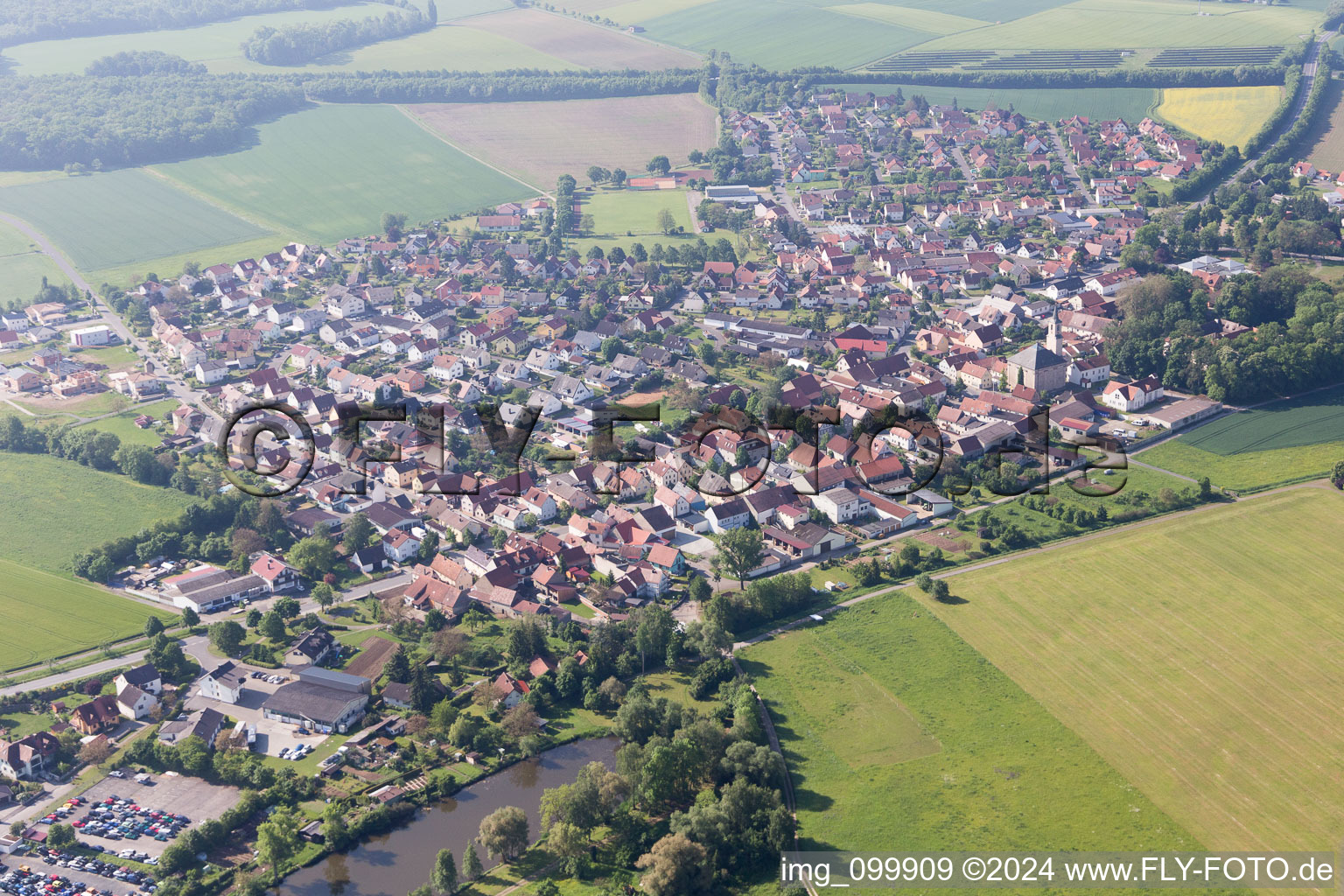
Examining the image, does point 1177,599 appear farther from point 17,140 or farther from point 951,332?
point 17,140

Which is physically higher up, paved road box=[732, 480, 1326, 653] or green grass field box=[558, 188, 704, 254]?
green grass field box=[558, 188, 704, 254]

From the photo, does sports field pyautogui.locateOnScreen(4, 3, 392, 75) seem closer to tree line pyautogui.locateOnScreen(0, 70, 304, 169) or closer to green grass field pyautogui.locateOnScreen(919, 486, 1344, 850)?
tree line pyautogui.locateOnScreen(0, 70, 304, 169)

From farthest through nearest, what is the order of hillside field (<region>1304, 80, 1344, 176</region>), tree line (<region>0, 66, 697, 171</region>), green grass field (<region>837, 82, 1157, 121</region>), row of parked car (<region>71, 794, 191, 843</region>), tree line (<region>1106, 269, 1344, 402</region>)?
green grass field (<region>837, 82, 1157, 121</region>) < tree line (<region>0, 66, 697, 171</region>) < hillside field (<region>1304, 80, 1344, 176</region>) < tree line (<region>1106, 269, 1344, 402</region>) < row of parked car (<region>71, 794, 191, 843</region>)

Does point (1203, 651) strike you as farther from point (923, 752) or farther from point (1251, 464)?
point (1251, 464)

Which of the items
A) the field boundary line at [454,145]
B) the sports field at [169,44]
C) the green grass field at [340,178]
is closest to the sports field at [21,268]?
the green grass field at [340,178]

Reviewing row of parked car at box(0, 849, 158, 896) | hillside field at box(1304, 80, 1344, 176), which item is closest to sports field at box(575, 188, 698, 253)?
hillside field at box(1304, 80, 1344, 176)

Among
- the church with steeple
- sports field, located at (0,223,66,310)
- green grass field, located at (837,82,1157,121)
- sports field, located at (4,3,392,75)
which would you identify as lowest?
the church with steeple
